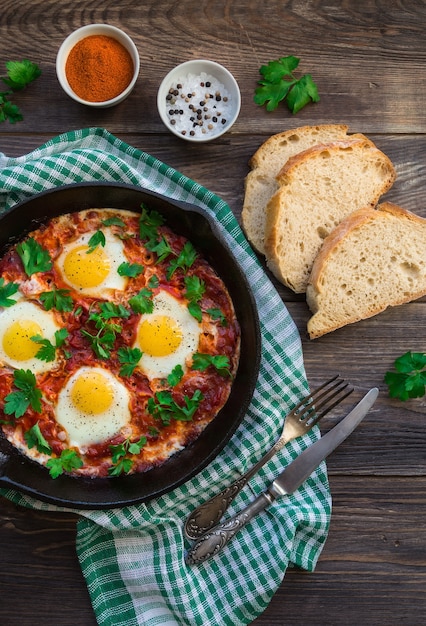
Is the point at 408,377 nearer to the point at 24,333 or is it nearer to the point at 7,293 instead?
the point at 24,333

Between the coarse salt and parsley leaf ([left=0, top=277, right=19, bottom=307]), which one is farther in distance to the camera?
the coarse salt

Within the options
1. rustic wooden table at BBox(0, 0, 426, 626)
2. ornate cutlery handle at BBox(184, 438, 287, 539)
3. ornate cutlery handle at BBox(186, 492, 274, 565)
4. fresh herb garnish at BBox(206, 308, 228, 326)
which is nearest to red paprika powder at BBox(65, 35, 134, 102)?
rustic wooden table at BBox(0, 0, 426, 626)

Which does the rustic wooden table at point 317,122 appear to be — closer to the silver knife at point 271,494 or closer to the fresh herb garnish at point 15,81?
the fresh herb garnish at point 15,81

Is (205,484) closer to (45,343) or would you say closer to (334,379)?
(334,379)

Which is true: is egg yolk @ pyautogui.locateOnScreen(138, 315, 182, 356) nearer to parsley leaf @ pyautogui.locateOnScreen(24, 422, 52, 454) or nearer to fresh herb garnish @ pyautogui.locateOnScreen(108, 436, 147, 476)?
fresh herb garnish @ pyautogui.locateOnScreen(108, 436, 147, 476)

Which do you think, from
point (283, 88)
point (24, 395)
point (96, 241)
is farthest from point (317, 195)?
point (24, 395)

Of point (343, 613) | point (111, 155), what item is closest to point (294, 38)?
point (111, 155)

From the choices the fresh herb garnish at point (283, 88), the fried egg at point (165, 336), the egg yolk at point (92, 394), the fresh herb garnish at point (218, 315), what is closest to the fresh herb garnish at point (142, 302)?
the fried egg at point (165, 336)
